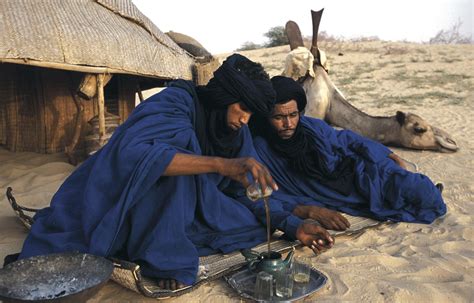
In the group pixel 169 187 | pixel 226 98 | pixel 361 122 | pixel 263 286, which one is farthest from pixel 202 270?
pixel 361 122

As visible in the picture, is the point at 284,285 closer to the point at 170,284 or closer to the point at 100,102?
the point at 170,284

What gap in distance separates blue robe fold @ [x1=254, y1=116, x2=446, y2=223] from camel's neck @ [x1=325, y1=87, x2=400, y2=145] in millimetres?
2834

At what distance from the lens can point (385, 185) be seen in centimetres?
376

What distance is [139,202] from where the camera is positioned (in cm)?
247

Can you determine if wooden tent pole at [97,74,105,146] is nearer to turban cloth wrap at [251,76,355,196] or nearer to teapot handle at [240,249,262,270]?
turban cloth wrap at [251,76,355,196]

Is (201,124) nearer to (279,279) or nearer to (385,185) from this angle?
(279,279)

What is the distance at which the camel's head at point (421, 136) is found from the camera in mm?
6285

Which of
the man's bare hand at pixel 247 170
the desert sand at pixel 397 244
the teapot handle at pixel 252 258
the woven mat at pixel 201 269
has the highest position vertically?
the man's bare hand at pixel 247 170

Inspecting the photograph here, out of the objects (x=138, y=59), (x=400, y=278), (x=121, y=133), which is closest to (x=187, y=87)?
(x=121, y=133)

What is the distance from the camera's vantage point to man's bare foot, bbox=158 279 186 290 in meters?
2.44

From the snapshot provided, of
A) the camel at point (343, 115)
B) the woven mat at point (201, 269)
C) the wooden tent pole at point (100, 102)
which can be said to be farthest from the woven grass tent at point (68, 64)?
the woven mat at point (201, 269)

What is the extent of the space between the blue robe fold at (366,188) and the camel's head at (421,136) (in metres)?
2.70

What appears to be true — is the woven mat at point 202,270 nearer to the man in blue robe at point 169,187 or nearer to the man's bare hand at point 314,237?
the man in blue robe at point 169,187

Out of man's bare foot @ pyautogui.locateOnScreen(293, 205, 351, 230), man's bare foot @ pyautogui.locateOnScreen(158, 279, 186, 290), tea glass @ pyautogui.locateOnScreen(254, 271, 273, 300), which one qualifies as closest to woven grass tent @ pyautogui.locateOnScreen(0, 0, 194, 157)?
man's bare foot @ pyautogui.locateOnScreen(293, 205, 351, 230)
